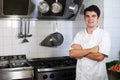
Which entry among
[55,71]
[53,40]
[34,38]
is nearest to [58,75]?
[55,71]

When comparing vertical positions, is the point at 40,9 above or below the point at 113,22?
above

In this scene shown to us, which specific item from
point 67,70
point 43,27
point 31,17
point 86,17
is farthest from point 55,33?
point 86,17

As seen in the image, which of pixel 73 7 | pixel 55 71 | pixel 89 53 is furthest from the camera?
pixel 73 7

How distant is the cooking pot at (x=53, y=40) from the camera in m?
2.41

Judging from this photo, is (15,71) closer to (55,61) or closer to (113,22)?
(55,61)

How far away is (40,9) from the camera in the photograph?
7.41 feet

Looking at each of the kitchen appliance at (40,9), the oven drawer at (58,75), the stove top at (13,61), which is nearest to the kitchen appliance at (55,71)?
the oven drawer at (58,75)

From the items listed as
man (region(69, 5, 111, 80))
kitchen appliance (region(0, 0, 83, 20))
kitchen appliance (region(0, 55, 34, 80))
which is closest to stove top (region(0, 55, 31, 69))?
kitchen appliance (region(0, 55, 34, 80))

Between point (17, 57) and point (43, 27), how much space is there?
480 millimetres

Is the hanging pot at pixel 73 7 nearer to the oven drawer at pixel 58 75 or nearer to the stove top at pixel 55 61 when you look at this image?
the stove top at pixel 55 61

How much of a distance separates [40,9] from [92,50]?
950mm

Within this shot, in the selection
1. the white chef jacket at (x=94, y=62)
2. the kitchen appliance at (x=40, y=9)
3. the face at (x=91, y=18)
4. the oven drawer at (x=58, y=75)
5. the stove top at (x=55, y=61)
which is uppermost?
the kitchen appliance at (x=40, y=9)

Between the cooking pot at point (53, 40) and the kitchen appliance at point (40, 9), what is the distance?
211mm

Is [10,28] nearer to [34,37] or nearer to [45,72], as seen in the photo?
[34,37]
